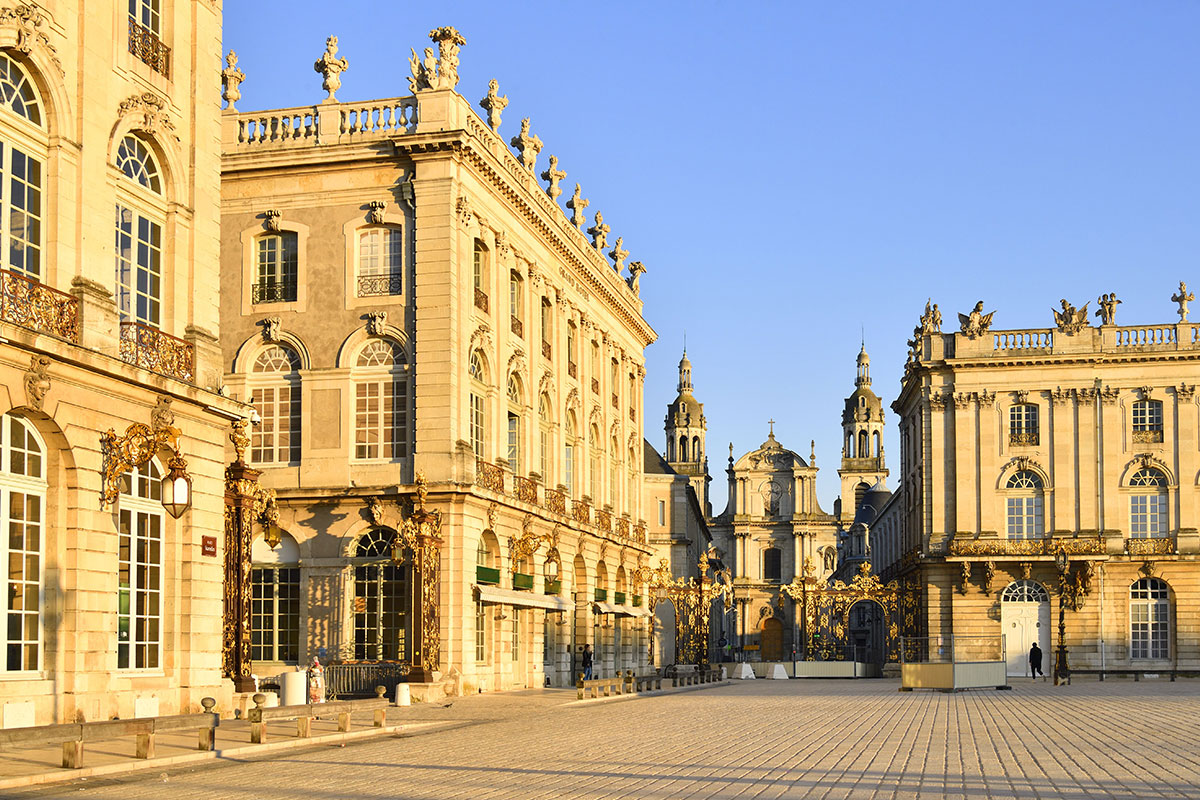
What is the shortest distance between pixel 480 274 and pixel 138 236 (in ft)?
65.5

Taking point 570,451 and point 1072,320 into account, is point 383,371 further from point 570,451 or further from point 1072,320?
point 1072,320

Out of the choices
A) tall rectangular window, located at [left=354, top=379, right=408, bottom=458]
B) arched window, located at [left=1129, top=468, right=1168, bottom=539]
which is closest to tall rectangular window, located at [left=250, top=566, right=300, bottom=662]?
tall rectangular window, located at [left=354, top=379, right=408, bottom=458]

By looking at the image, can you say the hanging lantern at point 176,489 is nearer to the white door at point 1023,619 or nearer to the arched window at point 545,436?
the arched window at point 545,436

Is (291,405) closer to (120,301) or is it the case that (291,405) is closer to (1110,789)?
(120,301)

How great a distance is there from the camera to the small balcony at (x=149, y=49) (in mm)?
25625

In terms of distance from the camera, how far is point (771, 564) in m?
132

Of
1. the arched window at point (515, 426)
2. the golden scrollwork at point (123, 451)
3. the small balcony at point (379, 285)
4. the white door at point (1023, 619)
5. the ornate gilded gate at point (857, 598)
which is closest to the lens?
the golden scrollwork at point (123, 451)

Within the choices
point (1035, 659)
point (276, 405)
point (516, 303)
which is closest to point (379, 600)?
point (276, 405)

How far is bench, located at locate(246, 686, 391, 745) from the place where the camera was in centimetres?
2229

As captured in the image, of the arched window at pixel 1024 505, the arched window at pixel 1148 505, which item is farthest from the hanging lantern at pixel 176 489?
the arched window at pixel 1148 505

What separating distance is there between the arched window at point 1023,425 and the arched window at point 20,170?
55953mm

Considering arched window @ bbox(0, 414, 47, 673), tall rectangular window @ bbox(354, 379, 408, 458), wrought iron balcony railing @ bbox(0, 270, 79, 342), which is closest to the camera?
wrought iron balcony railing @ bbox(0, 270, 79, 342)

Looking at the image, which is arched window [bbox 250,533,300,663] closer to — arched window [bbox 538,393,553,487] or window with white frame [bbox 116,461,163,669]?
arched window [bbox 538,393,553,487]

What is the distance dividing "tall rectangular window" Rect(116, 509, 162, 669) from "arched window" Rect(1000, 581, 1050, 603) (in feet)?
170
